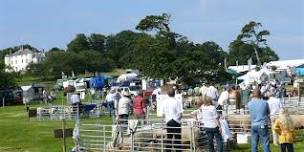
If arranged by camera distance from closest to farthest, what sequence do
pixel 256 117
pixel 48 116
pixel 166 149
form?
pixel 256 117 → pixel 166 149 → pixel 48 116

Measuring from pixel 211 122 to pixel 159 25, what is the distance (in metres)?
61.4

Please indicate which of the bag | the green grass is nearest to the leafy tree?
→ the green grass

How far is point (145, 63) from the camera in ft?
218

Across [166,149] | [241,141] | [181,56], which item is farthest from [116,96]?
[181,56]

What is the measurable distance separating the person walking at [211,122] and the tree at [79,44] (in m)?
166

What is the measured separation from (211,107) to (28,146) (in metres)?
9.44

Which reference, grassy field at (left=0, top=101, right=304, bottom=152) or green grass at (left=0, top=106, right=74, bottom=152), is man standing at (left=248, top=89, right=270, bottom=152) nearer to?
grassy field at (left=0, top=101, right=304, bottom=152)

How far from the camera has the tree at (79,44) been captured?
182m

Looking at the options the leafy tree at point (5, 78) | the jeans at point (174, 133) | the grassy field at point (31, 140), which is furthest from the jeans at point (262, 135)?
the leafy tree at point (5, 78)

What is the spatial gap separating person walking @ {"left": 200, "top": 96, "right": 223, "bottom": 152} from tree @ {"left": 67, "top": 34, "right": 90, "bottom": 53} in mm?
165797

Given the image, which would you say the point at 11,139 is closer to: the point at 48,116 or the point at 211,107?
the point at 48,116

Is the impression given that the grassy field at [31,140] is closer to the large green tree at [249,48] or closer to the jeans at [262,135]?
the jeans at [262,135]

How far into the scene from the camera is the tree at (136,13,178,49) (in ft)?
232

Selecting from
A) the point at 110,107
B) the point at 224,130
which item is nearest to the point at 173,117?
the point at 224,130
